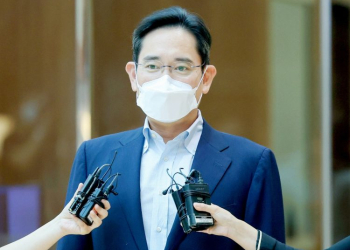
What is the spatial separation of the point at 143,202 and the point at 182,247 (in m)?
0.26

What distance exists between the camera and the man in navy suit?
2729 millimetres

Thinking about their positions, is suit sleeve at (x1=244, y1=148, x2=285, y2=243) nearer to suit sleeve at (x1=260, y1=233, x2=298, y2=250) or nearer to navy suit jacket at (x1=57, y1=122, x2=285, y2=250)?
navy suit jacket at (x1=57, y1=122, x2=285, y2=250)

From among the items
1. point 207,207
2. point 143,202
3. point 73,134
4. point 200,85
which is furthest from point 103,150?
point 73,134

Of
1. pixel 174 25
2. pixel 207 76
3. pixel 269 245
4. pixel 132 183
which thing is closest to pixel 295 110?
pixel 207 76

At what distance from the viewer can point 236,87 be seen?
5.59 meters

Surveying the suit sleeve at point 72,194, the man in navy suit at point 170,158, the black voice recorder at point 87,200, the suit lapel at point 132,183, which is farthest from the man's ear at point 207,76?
the black voice recorder at point 87,200

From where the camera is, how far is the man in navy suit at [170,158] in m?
2.73

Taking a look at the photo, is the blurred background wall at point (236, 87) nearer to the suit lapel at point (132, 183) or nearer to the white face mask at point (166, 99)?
the suit lapel at point (132, 183)

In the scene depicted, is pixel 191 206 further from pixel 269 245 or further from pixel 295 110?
pixel 295 110

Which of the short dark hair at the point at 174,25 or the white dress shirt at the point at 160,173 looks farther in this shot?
the short dark hair at the point at 174,25

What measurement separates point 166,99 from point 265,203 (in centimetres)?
62

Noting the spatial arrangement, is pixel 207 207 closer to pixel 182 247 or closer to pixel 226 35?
pixel 182 247

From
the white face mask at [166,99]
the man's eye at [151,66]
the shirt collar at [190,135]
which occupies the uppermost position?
the man's eye at [151,66]

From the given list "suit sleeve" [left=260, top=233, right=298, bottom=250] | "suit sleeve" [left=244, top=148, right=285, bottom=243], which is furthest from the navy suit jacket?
"suit sleeve" [left=260, top=233, right=298, bottom=250]
